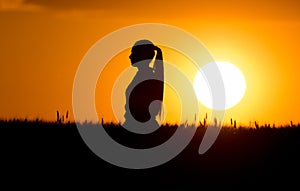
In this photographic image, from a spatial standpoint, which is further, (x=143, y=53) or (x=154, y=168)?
(x=143, y=53)

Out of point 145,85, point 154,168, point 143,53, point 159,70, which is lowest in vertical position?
point 154,168

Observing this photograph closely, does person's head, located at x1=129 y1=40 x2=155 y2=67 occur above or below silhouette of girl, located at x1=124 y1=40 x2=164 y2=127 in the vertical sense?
above

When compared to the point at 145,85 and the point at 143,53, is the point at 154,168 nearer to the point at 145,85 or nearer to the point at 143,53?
the point at 145,85

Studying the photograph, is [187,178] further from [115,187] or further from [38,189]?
[38,189]

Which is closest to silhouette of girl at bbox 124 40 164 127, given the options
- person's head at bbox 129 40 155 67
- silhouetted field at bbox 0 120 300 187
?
person's head at bbox 129 40 155 67

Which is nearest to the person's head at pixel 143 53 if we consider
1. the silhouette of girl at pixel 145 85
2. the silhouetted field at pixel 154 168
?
the silhouette of girl at pixel 145 85

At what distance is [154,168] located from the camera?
12.7 meters

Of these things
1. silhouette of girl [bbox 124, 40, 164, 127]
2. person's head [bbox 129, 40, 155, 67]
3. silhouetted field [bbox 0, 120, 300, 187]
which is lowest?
silhouetted field [bbox 0, 120, 300, 187]

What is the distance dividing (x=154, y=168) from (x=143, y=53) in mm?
5149

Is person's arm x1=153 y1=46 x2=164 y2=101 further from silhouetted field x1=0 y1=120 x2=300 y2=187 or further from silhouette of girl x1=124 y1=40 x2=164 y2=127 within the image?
silhouetted field x1=0 y1=120 x2=300 y2=187

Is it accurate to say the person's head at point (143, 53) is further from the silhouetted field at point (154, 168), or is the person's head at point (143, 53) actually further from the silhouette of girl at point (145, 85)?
the silhouetted field at point (154, 168)

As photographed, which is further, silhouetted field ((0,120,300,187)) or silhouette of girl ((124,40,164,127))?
silhouette of girl ((124,40,164,127))

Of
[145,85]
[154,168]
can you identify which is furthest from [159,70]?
[154,168]

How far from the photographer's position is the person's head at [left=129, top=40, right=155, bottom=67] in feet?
56.9
